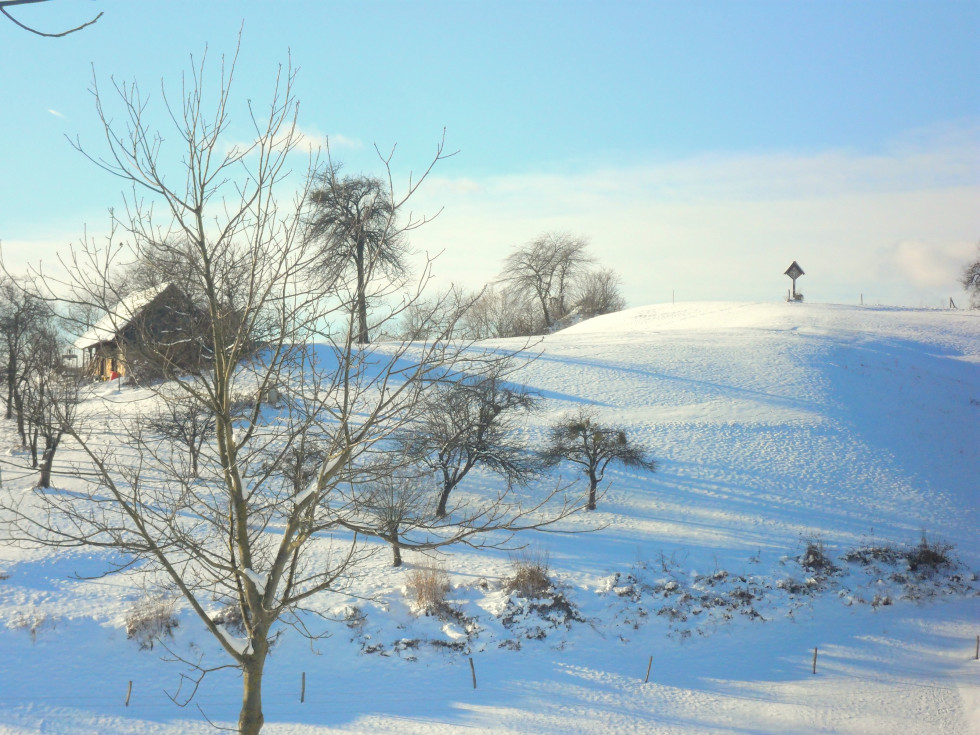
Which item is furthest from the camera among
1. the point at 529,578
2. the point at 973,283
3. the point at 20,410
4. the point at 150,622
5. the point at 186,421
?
the point at 973,283

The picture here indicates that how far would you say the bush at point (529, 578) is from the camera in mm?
21375

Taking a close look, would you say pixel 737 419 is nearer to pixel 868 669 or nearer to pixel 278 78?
pixel 868 669

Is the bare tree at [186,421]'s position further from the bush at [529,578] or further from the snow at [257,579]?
the bush at [529,578]

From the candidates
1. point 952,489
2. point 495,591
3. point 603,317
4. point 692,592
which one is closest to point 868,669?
point 692,592

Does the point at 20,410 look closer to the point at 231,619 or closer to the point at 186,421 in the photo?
the point at 186,421

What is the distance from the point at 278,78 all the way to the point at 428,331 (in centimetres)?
217

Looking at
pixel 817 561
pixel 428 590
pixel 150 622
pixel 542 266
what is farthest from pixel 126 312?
pixel 542 266

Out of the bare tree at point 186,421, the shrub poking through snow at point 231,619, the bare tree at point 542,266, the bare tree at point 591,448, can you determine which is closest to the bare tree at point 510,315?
the bare tree at point 542,266

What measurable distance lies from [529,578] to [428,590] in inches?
117

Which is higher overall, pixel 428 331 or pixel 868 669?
pixel 428 331

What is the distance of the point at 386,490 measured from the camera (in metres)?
20.3

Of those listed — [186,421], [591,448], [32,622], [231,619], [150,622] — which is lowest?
[231,619]

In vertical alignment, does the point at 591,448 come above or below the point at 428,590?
above

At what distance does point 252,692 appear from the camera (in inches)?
224
